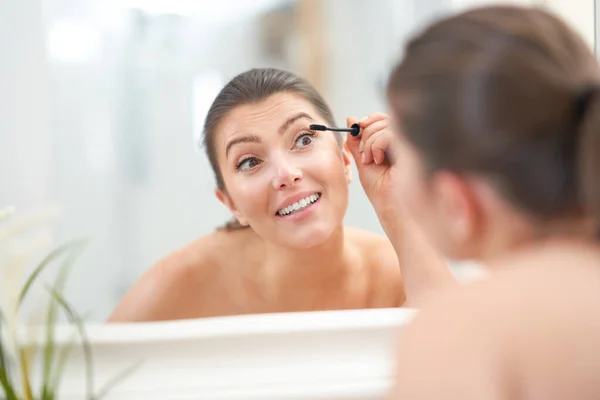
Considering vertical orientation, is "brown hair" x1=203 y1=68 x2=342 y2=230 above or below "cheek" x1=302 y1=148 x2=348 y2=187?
above

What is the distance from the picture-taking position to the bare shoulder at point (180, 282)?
1115 mm

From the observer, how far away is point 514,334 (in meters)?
0.61

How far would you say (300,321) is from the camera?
115cm

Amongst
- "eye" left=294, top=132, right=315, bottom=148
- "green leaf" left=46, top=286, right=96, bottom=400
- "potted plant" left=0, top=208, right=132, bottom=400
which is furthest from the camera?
"eye" left=294, top=132, right=315, bottom=148

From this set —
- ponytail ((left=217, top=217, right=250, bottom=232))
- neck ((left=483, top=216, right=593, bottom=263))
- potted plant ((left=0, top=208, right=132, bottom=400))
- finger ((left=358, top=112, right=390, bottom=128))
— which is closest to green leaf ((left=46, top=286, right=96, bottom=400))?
potted plant ((left=0, top=208, right=132, bottom=400))

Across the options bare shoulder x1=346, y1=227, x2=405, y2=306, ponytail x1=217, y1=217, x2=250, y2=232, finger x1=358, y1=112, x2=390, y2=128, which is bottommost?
bare shoulder x1=346, y1=227, x2=405, y2=306

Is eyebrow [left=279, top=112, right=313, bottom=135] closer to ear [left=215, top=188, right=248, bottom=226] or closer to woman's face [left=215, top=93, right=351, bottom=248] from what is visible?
woman's face [left=215, top=93, right=351, bottom=248]

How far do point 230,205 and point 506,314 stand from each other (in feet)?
1.99

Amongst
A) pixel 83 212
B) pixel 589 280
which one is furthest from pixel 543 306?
pixel 83 212

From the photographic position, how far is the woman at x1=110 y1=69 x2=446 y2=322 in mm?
1121

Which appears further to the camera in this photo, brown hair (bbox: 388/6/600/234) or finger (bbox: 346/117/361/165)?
finger (bbox: 346/117/361/165)

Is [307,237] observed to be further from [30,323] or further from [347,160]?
[30,323]

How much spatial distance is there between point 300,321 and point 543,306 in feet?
1.93

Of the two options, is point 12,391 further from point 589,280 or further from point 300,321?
point 589,280
